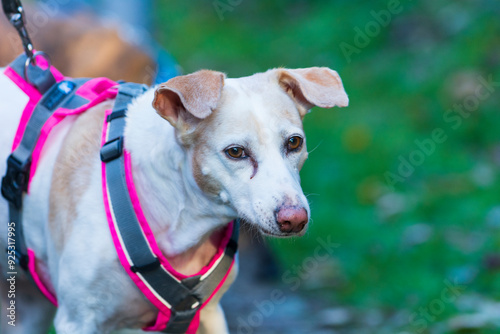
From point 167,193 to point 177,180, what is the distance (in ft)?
0.21

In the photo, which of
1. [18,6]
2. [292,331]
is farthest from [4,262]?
[292,331]

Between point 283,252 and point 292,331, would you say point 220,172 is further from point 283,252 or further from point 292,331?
point 283,252

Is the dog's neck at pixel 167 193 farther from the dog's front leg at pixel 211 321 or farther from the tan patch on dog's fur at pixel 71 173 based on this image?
the dog's front leg at pixel 211 321

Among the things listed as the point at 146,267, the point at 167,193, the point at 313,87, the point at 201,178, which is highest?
the point at 313,87

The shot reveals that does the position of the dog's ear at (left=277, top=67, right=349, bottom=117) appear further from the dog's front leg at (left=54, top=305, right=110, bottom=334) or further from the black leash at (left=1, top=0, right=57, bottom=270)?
the dog's front leg at (left=54, top=305, right=110, bottom=334)

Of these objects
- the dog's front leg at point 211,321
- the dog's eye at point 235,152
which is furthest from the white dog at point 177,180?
the dog's front leg at point 211,321

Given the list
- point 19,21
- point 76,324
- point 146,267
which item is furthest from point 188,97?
point 19,21

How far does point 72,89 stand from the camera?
2945 mm

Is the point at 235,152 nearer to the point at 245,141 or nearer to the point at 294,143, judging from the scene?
the point at 245,141

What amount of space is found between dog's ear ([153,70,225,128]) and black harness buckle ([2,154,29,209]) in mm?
682

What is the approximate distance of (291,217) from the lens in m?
2.29

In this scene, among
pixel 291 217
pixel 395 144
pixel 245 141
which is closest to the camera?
pixel 291 217

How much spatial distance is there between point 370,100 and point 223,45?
3.05 metres

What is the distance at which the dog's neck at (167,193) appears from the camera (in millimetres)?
2576
